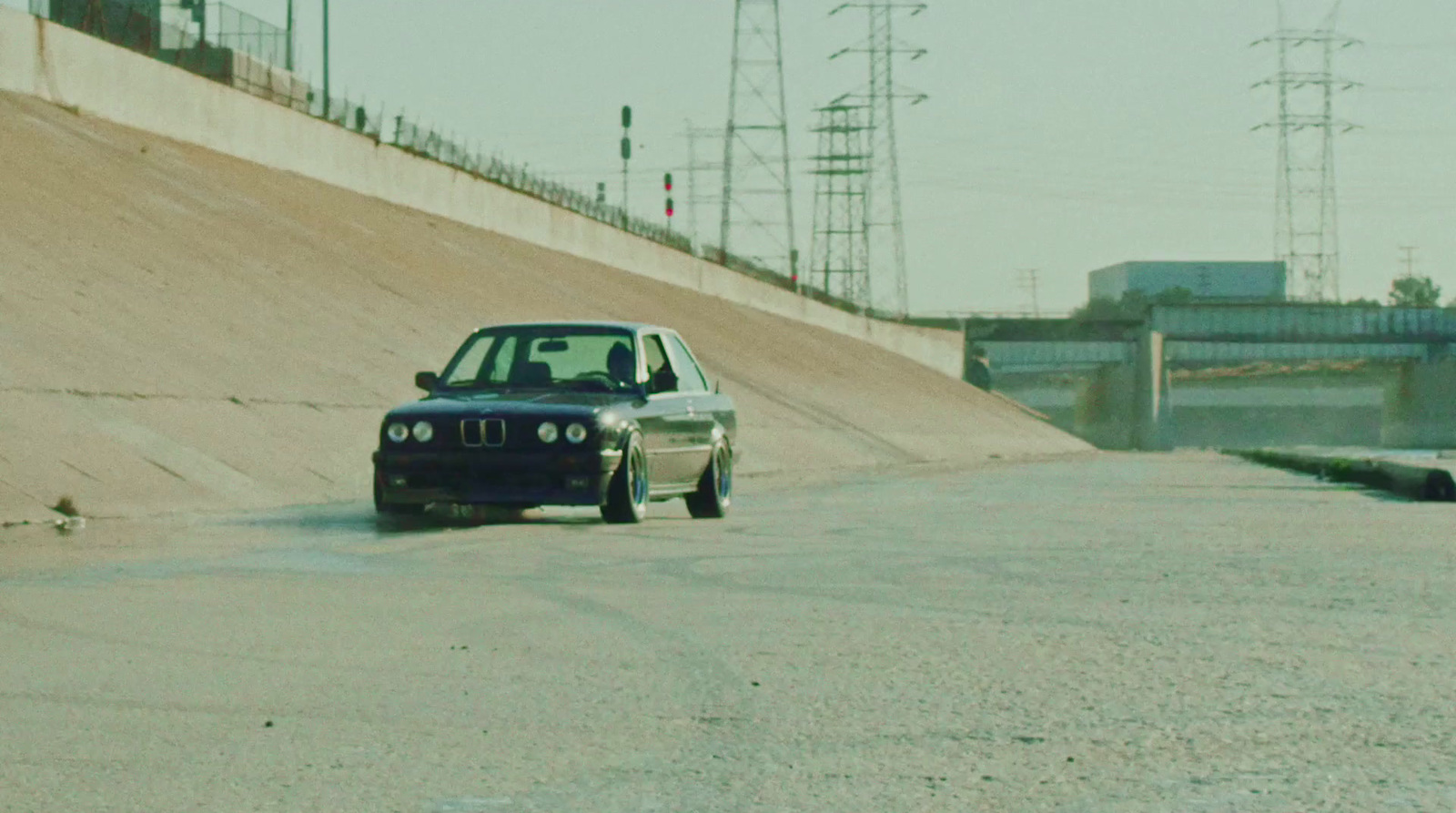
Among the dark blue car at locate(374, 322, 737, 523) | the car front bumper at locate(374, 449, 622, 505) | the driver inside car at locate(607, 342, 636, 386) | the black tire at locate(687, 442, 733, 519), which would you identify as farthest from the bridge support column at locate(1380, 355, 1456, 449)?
the car front bumper at locate(374, 449, 622, 505)

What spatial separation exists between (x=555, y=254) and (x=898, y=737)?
50.5 m

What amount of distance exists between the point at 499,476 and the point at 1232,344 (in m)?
115

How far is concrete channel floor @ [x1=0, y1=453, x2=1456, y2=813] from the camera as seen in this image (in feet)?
19.1

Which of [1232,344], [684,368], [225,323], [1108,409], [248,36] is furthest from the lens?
[1108,409]

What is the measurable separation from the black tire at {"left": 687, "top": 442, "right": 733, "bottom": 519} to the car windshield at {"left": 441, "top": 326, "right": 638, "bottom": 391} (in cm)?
119

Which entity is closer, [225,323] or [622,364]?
[622,364]

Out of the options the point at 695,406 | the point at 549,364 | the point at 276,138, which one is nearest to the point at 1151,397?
the point at 276,138

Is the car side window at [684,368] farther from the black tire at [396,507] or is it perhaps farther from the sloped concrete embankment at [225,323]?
the sloped concrete embankment at [225,323]

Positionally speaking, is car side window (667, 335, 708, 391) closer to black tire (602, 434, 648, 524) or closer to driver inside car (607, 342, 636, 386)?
driver inside car (607, 342, 636, 386)

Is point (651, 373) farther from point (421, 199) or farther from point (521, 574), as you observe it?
point (421, 199)

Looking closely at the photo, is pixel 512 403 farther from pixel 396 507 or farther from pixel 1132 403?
pixel 1132 403

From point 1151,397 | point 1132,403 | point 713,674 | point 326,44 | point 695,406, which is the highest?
point 326,44

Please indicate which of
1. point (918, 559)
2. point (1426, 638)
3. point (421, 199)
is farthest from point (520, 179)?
point (1426, 638)

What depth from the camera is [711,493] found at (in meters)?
17.9
